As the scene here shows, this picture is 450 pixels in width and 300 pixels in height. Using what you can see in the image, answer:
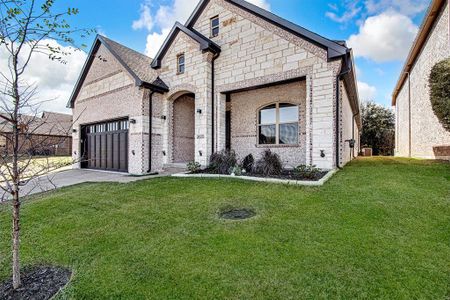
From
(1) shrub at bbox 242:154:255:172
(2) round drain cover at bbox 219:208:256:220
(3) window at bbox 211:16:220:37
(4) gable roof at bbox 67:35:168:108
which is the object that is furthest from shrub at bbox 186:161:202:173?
(3) window at bbox 211:16:220:37

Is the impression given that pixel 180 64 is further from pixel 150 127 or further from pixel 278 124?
pixel 278 124

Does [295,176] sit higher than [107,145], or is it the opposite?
[107,145]

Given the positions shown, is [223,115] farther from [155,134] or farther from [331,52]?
[331,52]

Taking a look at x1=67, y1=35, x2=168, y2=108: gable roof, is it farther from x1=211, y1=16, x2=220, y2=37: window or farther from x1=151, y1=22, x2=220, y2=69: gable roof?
x1=211, y1=16, x2=220, y2=37: window

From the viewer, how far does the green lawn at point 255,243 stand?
8.13ft

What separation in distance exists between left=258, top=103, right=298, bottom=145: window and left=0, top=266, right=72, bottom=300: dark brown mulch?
849 centimetres

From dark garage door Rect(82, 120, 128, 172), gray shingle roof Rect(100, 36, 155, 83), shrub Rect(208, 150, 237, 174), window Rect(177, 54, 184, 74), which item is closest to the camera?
shrub Rect(208, 150, 237, 174)

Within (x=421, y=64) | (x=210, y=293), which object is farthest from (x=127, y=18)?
(x=421, y=64)

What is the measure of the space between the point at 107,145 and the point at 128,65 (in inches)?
166

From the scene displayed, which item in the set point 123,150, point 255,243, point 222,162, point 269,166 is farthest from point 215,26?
point 255,243

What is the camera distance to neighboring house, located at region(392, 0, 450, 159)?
406 inches

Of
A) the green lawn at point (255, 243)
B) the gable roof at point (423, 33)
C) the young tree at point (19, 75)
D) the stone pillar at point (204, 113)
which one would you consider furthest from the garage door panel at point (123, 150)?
the gable roof at point (423, 33)

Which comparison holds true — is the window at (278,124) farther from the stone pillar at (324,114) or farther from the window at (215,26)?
the window at (215,26)

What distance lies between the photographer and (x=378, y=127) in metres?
27.7
